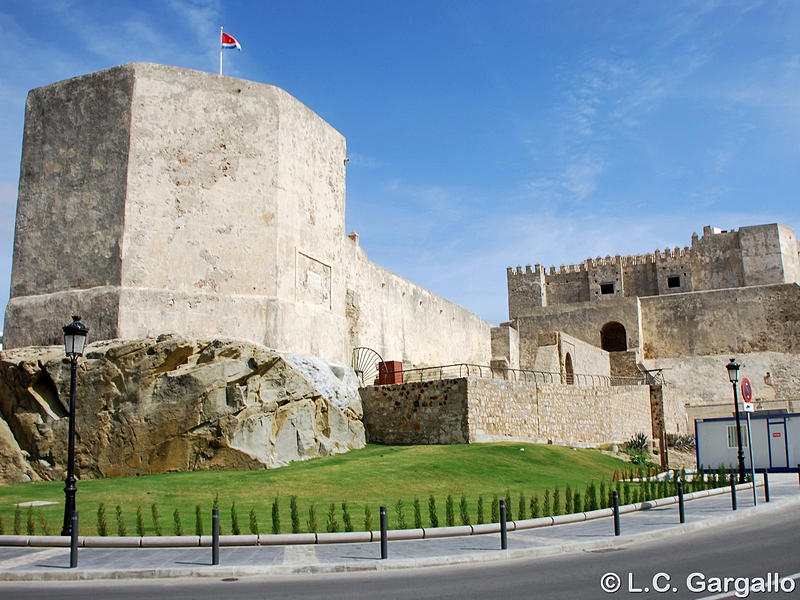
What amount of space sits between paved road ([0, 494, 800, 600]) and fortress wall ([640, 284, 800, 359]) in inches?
1317

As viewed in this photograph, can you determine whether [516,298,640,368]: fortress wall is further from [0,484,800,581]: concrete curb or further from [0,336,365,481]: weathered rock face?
[0,484,800,581]: concrete curb

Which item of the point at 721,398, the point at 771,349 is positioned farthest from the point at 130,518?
the point at 771,349

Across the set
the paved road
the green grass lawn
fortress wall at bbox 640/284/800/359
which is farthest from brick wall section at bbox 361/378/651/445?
fortress wall at bbox 640/284/800/359

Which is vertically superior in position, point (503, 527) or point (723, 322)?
point (723, 322)

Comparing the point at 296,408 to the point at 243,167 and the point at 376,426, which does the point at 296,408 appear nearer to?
the point at 376,426

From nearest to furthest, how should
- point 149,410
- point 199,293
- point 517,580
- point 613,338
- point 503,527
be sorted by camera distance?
point 517,580, point 503,527, point 149,410, point 199,293, point 613,338

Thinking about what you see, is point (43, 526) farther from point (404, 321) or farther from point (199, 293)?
point (404, 321)

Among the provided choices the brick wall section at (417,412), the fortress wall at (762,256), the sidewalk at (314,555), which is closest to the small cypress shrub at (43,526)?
the sidewalk at (314,555)

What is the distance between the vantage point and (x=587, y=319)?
141 feet

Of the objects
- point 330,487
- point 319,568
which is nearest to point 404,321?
point 330,487

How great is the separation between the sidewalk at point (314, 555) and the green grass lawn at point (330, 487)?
1063 mm

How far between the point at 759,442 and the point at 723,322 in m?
21.9

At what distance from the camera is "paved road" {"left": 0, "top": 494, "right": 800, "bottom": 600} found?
6.75m

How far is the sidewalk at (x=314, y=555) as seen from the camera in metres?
7.86
